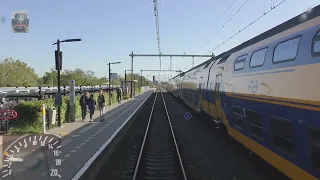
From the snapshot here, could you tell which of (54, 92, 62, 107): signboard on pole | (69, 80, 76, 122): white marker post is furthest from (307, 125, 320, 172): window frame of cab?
(69, 80, 76, 122): white marker post

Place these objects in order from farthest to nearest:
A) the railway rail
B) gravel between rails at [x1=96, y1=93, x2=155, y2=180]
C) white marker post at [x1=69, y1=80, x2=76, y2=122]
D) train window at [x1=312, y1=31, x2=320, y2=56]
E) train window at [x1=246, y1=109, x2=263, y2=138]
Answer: white marker post at [x1=69, y1=80, x2=76, y2=122]
gravel between rails at [x1=96, y1=93, x2=155, y2=180]
the railway rail
train window at [x1=246, y1=109, x2=263, y2=138]
train window at [x1=312, y1=31, x2=320, y2=56]

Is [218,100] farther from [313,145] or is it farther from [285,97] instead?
[313,145]

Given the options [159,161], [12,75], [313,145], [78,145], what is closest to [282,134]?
[313,145]

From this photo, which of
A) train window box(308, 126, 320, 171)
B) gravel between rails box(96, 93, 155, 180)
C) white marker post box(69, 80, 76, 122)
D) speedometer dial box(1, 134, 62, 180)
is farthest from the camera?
white marker post box(69, 80, 76, 122)

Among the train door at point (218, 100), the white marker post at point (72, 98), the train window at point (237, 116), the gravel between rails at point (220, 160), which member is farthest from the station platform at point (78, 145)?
the train door at point (218, 100)

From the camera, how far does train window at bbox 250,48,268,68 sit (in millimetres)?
8608

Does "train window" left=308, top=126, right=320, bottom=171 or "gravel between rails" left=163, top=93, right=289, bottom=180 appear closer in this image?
"train window" left=308, top=126, right=320, bottom=171

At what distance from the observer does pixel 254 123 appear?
9.23 metres

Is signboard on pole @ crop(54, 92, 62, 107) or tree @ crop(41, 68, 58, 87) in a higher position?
tree @ crop(41, 68, 58, 87)

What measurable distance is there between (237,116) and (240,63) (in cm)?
162

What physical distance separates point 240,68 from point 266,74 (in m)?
2.84

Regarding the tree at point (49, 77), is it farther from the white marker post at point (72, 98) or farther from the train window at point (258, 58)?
the train window at point (258, 58)

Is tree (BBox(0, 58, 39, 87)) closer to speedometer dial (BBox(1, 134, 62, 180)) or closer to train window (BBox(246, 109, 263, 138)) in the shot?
speedometer dial (BBox(1, 134, 62, 180))

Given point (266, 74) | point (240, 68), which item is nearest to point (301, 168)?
point (266, 74)
